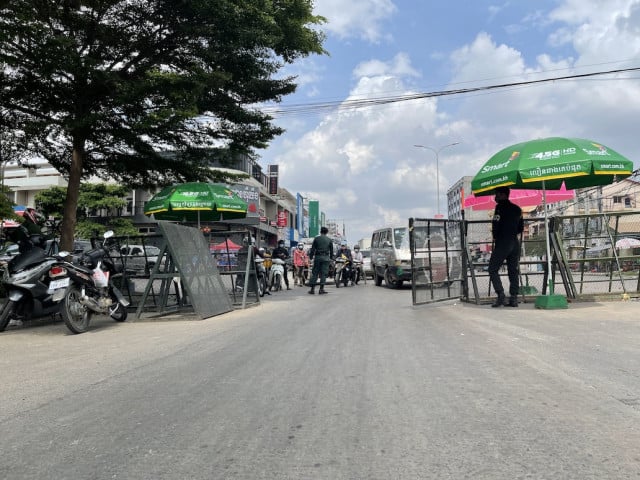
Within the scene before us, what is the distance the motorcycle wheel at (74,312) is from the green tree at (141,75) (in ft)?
16.3

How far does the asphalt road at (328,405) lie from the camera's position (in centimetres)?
276

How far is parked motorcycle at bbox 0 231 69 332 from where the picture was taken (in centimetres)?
747

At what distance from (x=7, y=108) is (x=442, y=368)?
1305cm

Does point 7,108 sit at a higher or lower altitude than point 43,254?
higher

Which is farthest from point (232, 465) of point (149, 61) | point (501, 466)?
point (149, 61)

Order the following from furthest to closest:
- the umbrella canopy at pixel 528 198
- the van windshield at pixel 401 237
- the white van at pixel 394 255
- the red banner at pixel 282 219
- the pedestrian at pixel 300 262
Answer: the red banner at pixel 282 219 → the pedestrian at pixel 300 262 → the umbrella canopy at pixel 528 198 → the van windshield at pixel 401 237 → the white van at pixel 394 255

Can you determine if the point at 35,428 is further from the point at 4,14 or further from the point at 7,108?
the point at 7,108

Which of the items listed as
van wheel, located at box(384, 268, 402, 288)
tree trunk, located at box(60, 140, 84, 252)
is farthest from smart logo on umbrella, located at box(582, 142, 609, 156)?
tree trunk, located at box(60, 140, 84, 252)

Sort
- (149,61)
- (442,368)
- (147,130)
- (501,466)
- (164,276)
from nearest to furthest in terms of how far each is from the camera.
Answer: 1. (501,466)
2. (442,368)
3. (164,276)
4. (147,130)
5. (149,61)

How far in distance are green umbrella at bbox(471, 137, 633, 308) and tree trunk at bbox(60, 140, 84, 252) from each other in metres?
9.81

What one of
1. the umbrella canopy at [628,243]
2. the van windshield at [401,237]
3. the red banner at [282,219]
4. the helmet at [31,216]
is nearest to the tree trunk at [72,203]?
the helmet at [31,216]

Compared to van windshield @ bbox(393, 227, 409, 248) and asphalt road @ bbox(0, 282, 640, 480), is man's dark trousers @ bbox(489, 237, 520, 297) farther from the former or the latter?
van windshield @ bbox(393, 227, 409, 248)

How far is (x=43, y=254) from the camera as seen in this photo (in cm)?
802

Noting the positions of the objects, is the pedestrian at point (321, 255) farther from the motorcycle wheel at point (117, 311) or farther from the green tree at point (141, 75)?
the motorcycle wheel at point (117, 311)
